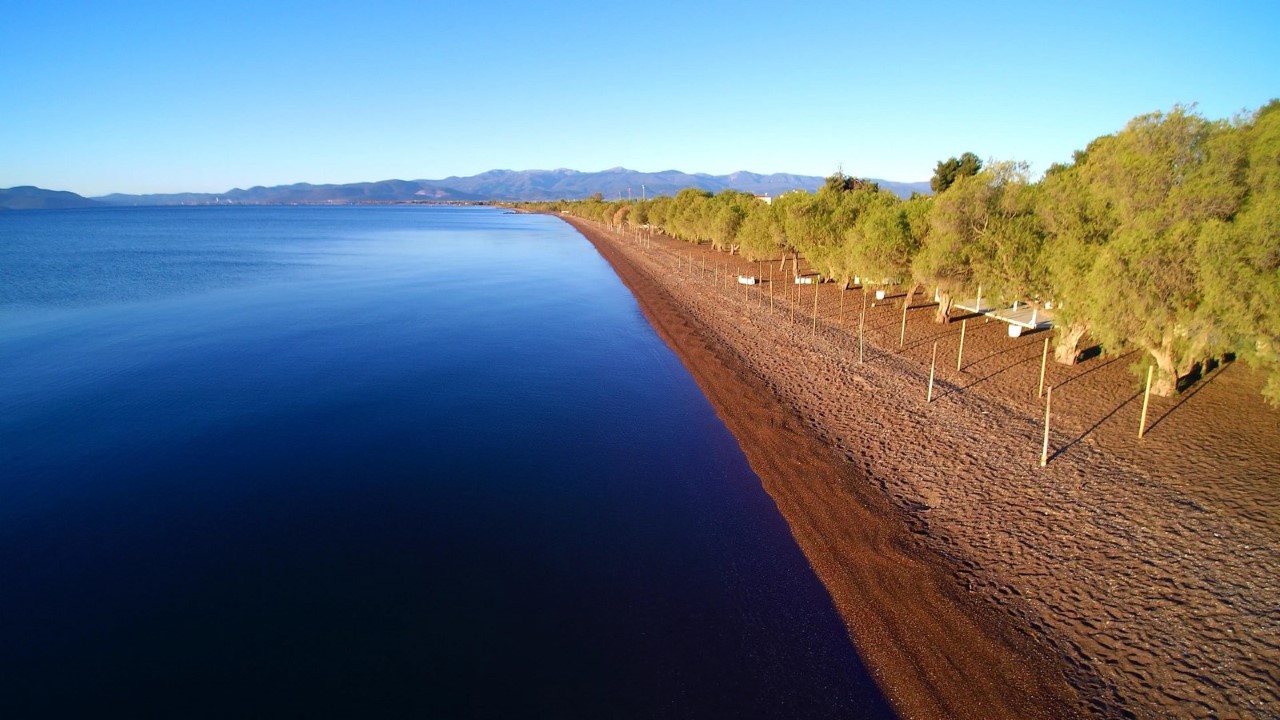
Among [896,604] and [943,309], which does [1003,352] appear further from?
[896,604]

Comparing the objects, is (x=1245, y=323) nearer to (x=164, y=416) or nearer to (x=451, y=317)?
(x=164, y=416)

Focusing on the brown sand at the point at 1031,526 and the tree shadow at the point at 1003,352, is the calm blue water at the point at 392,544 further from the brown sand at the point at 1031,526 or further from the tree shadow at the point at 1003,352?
the tree shadow at the point at 1003,352

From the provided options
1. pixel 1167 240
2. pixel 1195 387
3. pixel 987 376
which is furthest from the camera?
pixel 987 376

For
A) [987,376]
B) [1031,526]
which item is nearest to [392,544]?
[1031,526]

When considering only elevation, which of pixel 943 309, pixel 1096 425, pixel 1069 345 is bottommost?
pixel 1096 425

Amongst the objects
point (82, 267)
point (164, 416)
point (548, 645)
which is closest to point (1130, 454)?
point (548, 645)

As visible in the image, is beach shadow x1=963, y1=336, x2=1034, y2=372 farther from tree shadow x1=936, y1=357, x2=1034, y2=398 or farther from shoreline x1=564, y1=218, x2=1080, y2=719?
shoreline x1=564, y1=218, x2=1080, y2=719
